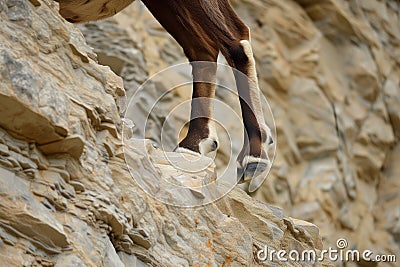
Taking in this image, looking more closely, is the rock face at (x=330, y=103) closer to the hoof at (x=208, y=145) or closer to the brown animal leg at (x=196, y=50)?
the brown animal leg at (x=196, y=50)

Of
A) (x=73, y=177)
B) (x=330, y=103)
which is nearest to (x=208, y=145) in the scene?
(x=73, y=177)

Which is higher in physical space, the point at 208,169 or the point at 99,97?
the point at 99,97

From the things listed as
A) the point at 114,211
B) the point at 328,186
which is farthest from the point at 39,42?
the point at 328,186

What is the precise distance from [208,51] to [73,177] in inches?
83.6

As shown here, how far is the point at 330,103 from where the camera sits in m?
11.2

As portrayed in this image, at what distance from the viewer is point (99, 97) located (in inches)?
135

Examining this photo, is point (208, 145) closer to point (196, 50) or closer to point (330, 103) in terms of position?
point (196, 50)

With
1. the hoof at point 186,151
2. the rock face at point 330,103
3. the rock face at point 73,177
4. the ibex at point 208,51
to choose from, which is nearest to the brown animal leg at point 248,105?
the ibex at point 208,51

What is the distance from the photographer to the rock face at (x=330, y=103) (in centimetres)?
1031

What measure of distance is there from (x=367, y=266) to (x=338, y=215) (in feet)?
2.37

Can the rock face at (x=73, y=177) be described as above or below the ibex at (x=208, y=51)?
above

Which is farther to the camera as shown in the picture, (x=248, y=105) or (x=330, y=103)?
(x=330, y=103)

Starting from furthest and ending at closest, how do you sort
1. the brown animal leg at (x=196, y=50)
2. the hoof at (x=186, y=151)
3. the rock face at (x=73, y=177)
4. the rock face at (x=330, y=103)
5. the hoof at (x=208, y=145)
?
the rock face at (x=330, y=103) < the brown animal leg at (x=196, y=50) < the hoof at (x=208, y=145) < the hoof at (x=186, y=151) < the rock face at (x=73, y=177)

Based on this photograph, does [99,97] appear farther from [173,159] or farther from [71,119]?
[173,159]
